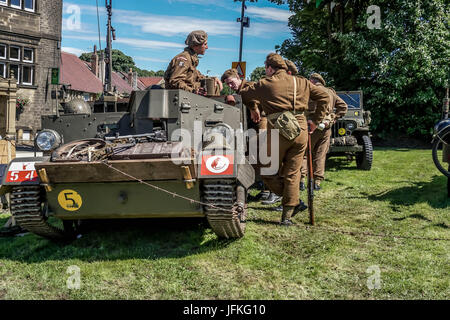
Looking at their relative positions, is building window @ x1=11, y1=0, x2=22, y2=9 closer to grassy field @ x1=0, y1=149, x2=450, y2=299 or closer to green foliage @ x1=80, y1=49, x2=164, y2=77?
grassy field @ x1=0, y1=149, x2=450, y2=299

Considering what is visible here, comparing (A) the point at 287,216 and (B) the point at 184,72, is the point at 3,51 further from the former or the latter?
(A) the point at 287,216

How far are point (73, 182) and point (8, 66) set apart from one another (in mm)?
20103

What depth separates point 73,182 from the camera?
174 inches

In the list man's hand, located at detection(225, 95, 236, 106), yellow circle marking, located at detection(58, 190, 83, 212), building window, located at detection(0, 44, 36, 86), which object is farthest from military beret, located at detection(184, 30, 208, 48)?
building window, located at detection(0, 44, 36, 86)

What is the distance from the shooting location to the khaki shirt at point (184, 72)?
6.00m

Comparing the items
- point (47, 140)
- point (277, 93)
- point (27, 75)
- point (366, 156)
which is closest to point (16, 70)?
point (27, 75)

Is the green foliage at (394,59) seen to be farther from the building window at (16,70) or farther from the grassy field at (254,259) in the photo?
the building window at (16,70)

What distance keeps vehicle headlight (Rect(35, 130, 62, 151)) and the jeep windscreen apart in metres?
8.44

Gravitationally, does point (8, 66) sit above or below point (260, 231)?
above

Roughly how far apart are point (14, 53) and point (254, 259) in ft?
70.3
